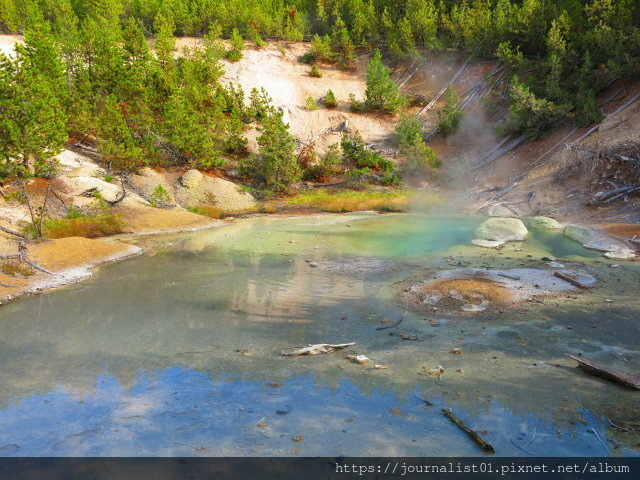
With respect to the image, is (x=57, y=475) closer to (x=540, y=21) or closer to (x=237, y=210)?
(x=237, y=210)

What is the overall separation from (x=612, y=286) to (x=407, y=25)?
33.8 metres

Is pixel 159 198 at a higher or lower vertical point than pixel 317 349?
lower

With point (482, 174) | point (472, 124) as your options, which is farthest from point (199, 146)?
point (472, 124)

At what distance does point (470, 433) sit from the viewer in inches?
183

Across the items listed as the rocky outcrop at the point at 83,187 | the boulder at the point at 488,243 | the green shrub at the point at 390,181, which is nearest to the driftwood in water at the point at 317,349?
the boulder at the point at 488,243

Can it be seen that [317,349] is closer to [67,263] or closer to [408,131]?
[67,263]

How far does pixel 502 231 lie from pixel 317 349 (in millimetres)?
10179

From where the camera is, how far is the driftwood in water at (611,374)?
546cm

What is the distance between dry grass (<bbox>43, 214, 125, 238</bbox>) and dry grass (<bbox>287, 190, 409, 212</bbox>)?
9.38m

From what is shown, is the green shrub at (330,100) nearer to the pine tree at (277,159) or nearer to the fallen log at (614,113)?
the pine tree at (277,159)

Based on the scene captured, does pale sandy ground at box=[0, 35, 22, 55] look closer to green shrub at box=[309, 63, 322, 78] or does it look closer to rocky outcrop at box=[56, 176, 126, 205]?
rocky outcrop at box=[56, 176, 126, 205]

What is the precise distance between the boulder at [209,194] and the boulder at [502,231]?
11754 millimetres

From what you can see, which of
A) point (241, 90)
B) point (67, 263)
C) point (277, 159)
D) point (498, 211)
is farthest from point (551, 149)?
point (67, 263)

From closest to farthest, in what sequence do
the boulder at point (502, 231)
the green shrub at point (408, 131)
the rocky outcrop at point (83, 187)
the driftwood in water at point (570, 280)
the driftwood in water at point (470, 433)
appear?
the driftwood in water at point (470, 433), the driftwood in water at point (570, 280), the boulder at point (502, 231), the rocky outcrop at point (83, 187), the green shrub at point (408, 131)
